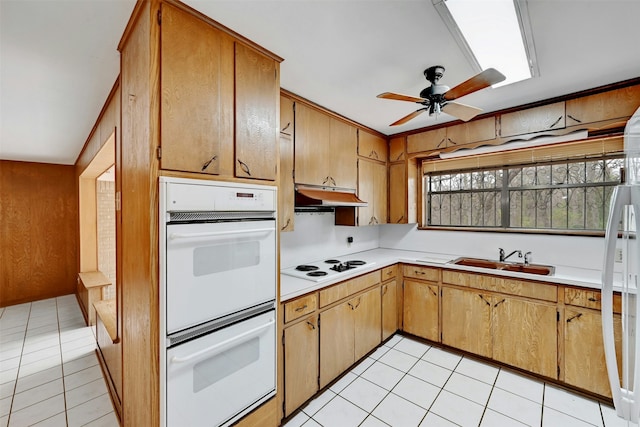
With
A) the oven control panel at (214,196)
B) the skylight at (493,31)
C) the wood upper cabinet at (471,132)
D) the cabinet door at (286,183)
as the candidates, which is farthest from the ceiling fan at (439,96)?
the oven control panel at (214,196)

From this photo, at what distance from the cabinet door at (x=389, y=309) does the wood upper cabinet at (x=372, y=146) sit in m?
1.58

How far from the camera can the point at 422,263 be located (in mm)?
3062

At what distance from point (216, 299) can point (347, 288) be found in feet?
4.33

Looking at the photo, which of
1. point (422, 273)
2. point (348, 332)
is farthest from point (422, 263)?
point (348, 332)

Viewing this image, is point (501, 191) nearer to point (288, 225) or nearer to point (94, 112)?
point (288, 225)

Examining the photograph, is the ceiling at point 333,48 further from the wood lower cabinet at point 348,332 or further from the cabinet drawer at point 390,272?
the wood lower cabinet at point 348,332

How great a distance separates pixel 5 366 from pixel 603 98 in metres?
6.20

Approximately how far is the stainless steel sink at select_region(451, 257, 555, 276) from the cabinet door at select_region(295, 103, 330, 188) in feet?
5.97

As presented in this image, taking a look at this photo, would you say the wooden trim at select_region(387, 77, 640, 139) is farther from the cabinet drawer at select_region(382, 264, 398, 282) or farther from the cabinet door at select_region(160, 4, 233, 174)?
the cabinet door at select_region(160, 4, 233, 174)

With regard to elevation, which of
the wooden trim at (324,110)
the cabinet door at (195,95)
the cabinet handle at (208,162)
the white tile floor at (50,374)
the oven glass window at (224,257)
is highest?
the wooden trim at (324,110)

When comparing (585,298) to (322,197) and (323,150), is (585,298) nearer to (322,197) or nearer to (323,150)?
(322,197)

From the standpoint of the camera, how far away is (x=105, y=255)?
4.60 metres

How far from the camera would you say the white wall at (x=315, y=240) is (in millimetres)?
2834

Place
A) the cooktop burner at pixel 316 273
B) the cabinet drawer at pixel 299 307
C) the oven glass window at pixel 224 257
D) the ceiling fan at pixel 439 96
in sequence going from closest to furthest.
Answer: the oven glass window at pixel 224 257 → the ceiling fan at pixel 439 96 → the cabinet drawer at pixel 299 307 → the cooktop burner at pixel 316 273
